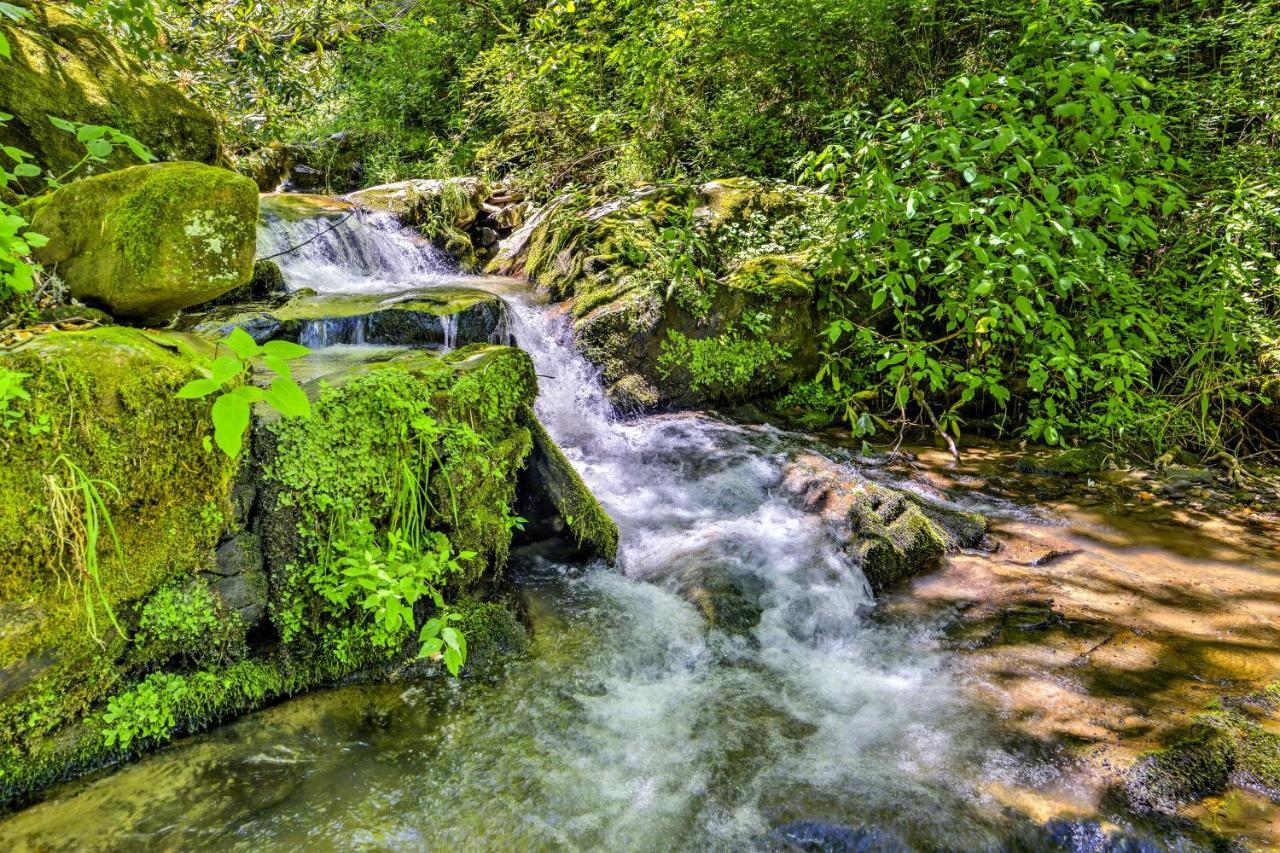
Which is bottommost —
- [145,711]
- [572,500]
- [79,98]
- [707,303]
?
[145,711]

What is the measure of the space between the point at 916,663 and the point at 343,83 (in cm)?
1736

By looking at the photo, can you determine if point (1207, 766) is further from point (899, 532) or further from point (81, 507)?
point (81, 507)

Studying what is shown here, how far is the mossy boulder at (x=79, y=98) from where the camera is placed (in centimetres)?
439

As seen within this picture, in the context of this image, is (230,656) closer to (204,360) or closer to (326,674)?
(326,674)

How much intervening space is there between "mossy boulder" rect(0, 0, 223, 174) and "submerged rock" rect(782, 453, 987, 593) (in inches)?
222

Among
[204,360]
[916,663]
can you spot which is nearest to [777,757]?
[916,663]

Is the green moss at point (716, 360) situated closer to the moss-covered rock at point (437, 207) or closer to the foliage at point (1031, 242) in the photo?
the foliage at point (1031, 242)

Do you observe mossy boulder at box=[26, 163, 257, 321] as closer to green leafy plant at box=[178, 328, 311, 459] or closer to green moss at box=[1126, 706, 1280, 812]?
green leafy plant at box=[178, 328, 311, 459]

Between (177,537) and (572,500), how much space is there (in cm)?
219

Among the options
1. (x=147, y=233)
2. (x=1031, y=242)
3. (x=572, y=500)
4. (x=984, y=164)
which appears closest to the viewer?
(x=147, y=233)

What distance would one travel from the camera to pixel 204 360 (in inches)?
98.0

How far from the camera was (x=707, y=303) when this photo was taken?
650 cm

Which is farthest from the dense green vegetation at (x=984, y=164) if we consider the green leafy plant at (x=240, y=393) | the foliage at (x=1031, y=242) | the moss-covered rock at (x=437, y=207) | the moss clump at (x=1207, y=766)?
the moss clump at (x=1207, y=766)

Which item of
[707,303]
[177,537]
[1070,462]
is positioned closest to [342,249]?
[707,303]
